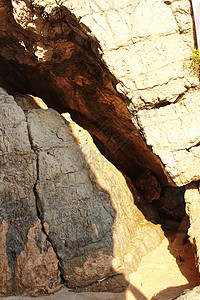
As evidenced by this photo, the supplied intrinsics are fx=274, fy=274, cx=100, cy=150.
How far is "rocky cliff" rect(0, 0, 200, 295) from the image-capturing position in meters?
3.48

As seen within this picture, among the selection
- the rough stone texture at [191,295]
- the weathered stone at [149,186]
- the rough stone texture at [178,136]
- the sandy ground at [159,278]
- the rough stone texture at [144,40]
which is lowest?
the sandy ground at [159,278]

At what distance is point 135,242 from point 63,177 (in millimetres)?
1535

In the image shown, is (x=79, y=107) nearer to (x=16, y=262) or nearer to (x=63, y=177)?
(x=63, y=177)

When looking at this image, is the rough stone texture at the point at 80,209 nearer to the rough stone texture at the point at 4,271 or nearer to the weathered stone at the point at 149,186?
the rough stone texture at the point at 4,271

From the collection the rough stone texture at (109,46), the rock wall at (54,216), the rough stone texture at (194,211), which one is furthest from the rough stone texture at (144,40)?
the rock wall at (54,216)

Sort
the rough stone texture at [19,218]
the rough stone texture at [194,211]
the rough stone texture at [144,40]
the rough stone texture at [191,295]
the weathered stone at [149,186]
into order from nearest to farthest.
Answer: the rough stone texture at [191,295]
the rough stone texture at [194,211]
the rough stone texture at [19,218]
the rough stone texture at [144,40]
the weathered stone at [149,186]

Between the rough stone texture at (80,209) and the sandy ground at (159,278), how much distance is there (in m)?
0.13

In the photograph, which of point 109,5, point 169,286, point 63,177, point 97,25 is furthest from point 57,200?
point 109,5

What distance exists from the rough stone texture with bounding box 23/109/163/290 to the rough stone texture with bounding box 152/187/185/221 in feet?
5.56

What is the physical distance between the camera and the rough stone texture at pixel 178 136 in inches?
136

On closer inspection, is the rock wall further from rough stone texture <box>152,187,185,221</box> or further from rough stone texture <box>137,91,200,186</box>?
rough stone texture <box>152,187,185,221</box>

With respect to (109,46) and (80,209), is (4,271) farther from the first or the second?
(109,46)

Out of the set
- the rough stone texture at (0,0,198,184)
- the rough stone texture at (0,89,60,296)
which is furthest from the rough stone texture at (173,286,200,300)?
the rough stone texture at (0,89,60,296)

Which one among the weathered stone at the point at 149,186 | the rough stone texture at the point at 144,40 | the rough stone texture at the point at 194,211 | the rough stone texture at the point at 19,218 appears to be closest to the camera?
the rough stone texture at the point at 194,211
